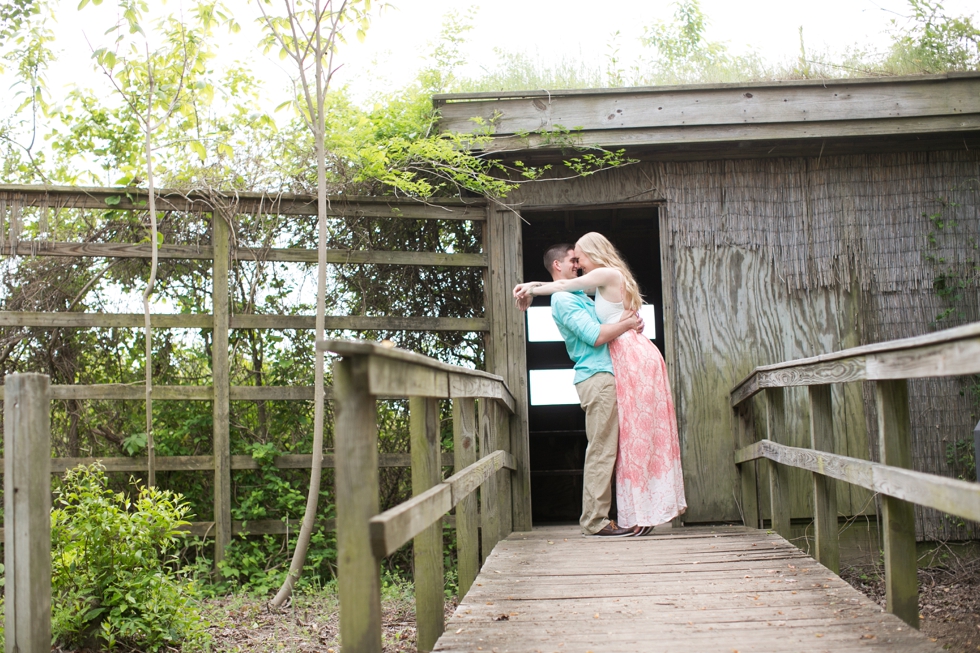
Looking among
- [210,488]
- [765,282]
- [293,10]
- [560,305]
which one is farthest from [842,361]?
[210,488]

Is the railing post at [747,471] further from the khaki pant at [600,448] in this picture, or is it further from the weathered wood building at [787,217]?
the khaki pant at [600,448]

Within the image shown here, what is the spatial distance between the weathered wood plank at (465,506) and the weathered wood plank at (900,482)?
1.53 metres

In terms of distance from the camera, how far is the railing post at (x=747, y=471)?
216 inches

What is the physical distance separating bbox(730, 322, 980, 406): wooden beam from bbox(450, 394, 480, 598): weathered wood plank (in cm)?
158

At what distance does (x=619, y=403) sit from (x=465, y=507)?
1.54 m

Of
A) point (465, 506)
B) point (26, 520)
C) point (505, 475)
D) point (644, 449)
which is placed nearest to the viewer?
point (26, 520)

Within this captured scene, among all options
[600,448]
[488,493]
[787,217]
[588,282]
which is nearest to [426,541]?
[488,493]

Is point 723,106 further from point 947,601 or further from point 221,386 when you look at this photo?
point 221,386

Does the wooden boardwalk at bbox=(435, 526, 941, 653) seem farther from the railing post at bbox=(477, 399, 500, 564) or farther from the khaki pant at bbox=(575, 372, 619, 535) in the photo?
the khaki pant at bbox=(575, 372, 619, 535)

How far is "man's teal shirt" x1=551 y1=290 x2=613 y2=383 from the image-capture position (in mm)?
4965

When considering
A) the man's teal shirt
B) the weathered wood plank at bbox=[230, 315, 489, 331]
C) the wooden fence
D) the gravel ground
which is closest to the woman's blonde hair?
the man's teal shirt

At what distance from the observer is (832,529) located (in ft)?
12.1

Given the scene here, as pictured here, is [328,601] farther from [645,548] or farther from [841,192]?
[841,192]

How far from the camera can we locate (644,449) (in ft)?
16.0
